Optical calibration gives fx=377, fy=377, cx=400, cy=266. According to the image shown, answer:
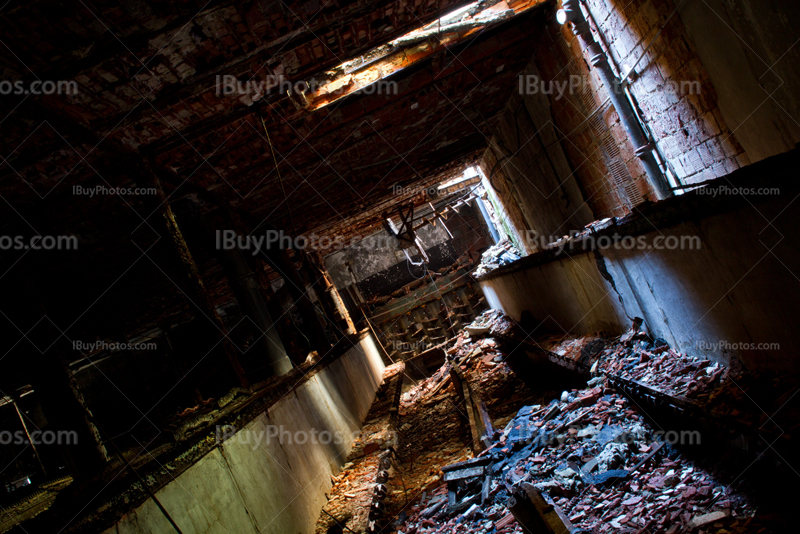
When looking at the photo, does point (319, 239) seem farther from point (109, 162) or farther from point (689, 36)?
point (689, 36)

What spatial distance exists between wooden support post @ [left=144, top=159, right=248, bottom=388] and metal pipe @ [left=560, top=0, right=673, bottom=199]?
5.52 metres

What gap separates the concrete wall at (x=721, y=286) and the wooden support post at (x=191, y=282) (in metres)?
5.10

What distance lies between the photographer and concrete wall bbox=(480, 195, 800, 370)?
2.55 metres

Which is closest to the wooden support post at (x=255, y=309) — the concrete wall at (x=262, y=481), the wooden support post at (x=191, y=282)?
the concrete wall at (x=262, y=481)

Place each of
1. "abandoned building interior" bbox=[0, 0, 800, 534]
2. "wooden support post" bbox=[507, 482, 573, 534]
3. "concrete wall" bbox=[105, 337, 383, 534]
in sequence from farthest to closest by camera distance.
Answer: "concrete wall" bbox=[105, 337, 383, 534], "abandoned building interior" bbox=[0, 0, 800, 534], "wooden support post" bbox=[507, 482, 573, 534]

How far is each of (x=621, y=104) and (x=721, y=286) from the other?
234cm

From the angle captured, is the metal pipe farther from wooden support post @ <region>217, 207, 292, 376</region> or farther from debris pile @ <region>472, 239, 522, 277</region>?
debris pile @ <region>472, 239, 522, 277</region>

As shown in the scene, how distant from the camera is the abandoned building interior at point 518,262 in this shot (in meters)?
2.74

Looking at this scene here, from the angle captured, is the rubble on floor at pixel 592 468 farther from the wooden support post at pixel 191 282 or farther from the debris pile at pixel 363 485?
the wooden support post at pixel 191 282

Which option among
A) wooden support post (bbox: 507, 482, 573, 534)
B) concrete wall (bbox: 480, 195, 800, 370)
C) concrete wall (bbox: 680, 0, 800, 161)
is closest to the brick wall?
concrete wall (bbox: 680, 0, 800, 161)

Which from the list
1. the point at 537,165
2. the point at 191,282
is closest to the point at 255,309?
the point at 191,282

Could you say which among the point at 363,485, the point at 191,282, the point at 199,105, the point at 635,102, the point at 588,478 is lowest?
the point at 363,485

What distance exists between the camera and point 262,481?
3.99 meters

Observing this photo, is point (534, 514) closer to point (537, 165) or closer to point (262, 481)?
point (262, 481)
